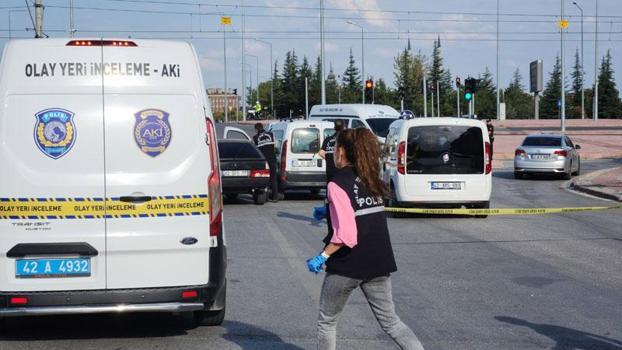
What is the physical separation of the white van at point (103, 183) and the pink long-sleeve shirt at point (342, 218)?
5.47 feet

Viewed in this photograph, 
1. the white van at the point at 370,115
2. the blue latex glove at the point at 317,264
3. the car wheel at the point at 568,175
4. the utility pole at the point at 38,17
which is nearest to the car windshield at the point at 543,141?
the car wheel at the point at 568,175

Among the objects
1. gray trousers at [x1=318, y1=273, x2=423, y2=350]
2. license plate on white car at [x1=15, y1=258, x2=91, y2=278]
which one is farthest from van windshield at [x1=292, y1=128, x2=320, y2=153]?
gray trousers at [x1=318, y1=273, x2=423, y2=350]

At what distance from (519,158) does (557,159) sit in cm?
123

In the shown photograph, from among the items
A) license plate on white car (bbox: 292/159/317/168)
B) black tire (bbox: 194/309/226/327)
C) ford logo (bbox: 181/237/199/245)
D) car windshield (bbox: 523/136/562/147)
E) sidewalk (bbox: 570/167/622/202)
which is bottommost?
black tire (bbox: 194/309/226/327)

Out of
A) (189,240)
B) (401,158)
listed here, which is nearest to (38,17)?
(401,158)

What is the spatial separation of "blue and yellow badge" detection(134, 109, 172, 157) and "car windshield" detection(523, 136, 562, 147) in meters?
23.4

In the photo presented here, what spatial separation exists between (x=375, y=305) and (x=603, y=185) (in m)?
19.9

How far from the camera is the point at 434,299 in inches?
340

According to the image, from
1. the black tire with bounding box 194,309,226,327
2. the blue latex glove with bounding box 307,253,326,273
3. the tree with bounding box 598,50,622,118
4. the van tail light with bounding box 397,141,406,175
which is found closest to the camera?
the blue latex glove with bounding box 307,253,326,273

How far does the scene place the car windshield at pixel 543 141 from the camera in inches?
1115

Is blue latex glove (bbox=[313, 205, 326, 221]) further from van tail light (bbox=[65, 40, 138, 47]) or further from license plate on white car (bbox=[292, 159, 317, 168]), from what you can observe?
license plate on white car (bbox=[292, 159, 317, 168])

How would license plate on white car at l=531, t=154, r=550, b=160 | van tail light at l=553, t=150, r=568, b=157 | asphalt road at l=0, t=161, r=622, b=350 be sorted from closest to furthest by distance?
asphalt road at l=0, t=161, r=622, b=350, van tail light at l=553, t=150, r=568, b=157, license plate on white car at l=531, t=154, r=550, b=160

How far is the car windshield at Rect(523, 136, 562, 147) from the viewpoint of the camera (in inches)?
1115

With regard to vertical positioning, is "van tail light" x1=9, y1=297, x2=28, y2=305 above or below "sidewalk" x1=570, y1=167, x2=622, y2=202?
above
